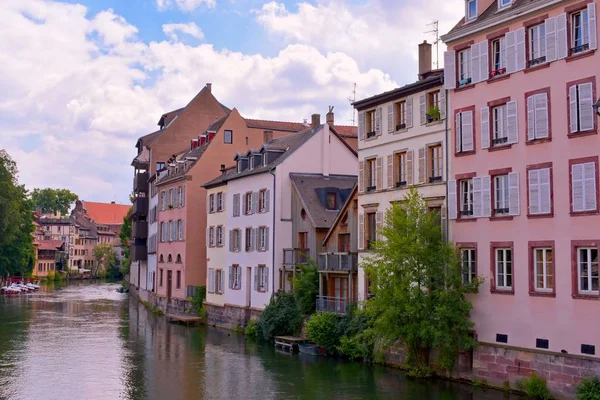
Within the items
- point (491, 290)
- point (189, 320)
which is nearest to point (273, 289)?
point (189, 320)

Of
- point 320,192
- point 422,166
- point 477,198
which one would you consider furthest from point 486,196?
point 320,192

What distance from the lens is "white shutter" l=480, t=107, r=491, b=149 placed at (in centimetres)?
2861

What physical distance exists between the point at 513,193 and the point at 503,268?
2.80 metres

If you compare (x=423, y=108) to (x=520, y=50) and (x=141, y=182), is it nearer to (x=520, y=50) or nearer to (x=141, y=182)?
(x=520, y=50)

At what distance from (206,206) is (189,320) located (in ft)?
30.9

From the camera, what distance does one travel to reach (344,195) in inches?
1764

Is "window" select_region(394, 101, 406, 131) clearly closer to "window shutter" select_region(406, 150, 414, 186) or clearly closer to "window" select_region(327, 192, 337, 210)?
"window shutter" select_region(406, 150, 414, 186)

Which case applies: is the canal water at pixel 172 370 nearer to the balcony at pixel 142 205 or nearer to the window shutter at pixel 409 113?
the window shutter at pixel 409 113

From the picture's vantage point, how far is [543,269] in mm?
26188

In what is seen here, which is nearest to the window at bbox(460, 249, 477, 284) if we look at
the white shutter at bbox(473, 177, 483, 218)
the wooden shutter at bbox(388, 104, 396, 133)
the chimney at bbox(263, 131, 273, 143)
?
the white shutter at bbox(473, 177, 483, 218)

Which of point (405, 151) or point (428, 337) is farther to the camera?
point (405, 151)

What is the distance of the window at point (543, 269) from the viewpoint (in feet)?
85.0

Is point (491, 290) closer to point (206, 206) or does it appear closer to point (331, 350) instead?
point (331, 350)

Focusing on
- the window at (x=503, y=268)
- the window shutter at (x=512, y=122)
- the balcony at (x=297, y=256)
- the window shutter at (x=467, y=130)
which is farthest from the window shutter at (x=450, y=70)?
the balcony at (x=297, y=256)
